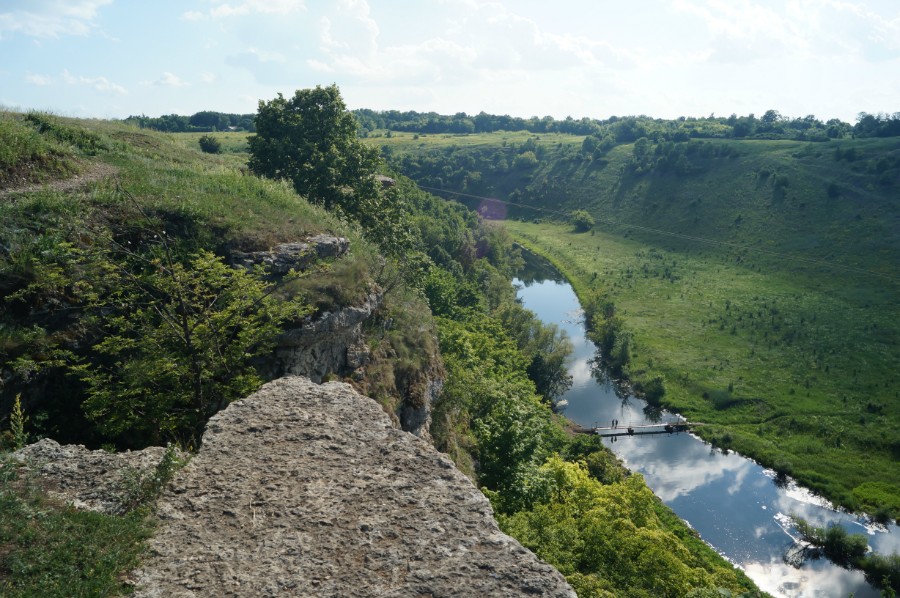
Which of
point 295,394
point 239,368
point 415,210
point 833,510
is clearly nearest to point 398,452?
point 295,394

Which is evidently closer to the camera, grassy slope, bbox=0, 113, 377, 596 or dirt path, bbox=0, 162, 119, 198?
grassy slope, bbox=0, 113, 377, 596

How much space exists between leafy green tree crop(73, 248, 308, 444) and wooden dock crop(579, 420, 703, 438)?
4399 cm

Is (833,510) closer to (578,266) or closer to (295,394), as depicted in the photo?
(295,394)

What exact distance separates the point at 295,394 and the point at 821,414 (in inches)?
2244

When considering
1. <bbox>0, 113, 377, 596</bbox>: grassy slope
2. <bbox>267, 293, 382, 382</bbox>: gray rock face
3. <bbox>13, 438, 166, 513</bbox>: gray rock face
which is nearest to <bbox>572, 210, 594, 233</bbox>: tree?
<bbox>0, 113, 377, 596</bbox>: grassy slope

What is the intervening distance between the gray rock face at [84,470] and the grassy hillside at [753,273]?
50240 mm

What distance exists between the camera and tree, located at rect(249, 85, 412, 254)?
34.8m

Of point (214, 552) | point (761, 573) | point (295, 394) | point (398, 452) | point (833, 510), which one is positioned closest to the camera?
point (214, 552)

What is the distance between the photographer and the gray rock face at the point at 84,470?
940cm

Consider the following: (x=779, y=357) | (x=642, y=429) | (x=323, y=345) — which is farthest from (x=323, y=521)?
(x=779, y=357)

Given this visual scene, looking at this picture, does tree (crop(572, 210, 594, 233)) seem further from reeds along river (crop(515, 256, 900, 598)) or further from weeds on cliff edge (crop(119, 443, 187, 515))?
weeds on cliff edge (crop(119, 443, 187, 515))

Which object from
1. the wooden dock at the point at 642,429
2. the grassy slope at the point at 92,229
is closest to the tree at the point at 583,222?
the wooden dock at the point at 642,429

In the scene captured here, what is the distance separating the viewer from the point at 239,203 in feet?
77.8

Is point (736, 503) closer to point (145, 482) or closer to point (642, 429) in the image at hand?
point (642, 429)
